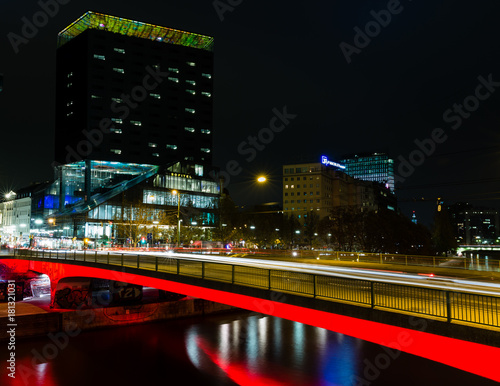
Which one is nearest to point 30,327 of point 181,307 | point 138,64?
point 181,307

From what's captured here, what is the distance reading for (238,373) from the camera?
88.4ft

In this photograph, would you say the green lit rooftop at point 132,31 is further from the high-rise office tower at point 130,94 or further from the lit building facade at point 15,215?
the lit building facade at point 15,215

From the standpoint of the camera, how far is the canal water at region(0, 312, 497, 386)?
25.4 m

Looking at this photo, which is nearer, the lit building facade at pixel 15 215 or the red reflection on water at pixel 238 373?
the red reflection on water at pixel 238 373

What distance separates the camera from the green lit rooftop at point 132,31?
118m

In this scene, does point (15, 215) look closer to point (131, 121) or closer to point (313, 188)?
point (131, 121)

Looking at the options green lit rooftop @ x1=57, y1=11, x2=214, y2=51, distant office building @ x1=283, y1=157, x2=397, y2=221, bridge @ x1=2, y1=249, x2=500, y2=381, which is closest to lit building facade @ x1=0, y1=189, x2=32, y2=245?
green lit rooftop @ x1=57, y1=11, x2=214, y2=51

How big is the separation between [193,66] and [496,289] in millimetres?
123517

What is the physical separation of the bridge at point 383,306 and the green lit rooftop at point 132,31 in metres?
114

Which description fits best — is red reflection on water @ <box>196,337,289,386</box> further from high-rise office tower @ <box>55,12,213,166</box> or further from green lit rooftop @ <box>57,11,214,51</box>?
green lit rooftop @ <box>57,11,214,51</box>

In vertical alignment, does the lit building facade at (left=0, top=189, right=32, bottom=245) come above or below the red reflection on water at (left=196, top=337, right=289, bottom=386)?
above

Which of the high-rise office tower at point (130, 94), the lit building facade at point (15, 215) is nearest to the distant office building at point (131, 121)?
the high-rise office tower at point (130, 94)

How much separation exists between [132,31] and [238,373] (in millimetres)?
116853

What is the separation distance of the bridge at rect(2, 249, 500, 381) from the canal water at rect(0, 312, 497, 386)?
7861 mm
